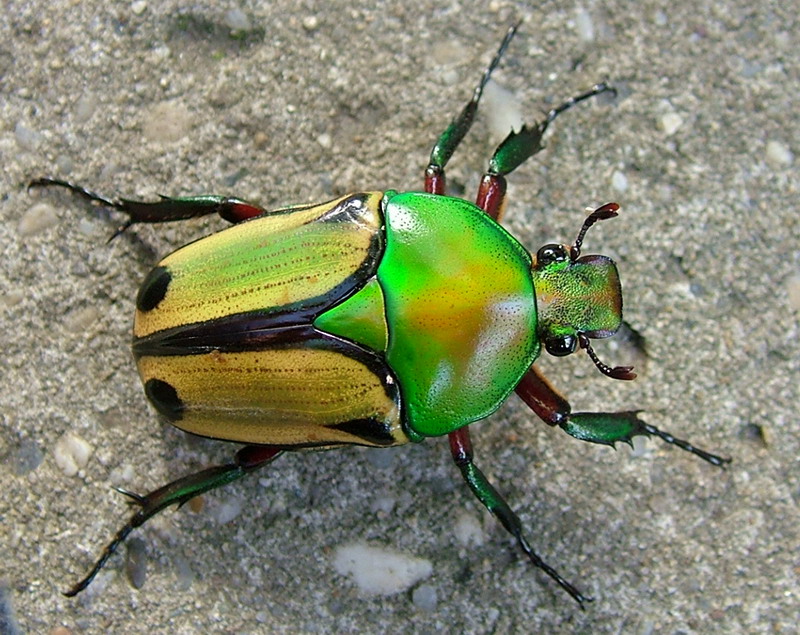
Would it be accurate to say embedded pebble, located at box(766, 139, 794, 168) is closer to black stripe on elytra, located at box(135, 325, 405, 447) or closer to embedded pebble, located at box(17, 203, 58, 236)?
black stripe on elytra, located at box(135, 325, 405, 447)

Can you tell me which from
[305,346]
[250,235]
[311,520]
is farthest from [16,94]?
[311,520]

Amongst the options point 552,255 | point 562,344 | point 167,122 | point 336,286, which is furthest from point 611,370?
point 167,122

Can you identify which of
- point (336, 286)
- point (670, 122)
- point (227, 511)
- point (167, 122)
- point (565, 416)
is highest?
point (167, 122)

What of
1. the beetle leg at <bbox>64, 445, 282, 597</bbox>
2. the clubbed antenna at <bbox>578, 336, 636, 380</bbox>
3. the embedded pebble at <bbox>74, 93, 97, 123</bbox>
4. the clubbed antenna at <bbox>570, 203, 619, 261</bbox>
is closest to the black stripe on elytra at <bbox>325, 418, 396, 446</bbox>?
the beetle leg at <bbox>64, 445, 282, 597</bbox>

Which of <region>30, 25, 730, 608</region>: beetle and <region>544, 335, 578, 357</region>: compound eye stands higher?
<region>30, 25, 730, 608</region>: beetle

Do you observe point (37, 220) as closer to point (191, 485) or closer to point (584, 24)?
point (191, 485)

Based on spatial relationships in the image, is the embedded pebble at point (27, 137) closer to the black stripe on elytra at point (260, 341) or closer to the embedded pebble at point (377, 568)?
the black stripe on elytra at point (260, 341)

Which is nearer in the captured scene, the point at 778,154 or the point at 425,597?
the point at 425,597

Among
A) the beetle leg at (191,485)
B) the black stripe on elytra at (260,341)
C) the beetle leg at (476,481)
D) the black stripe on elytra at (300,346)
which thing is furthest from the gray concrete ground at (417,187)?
the black stripe on elytra at (260,341)
